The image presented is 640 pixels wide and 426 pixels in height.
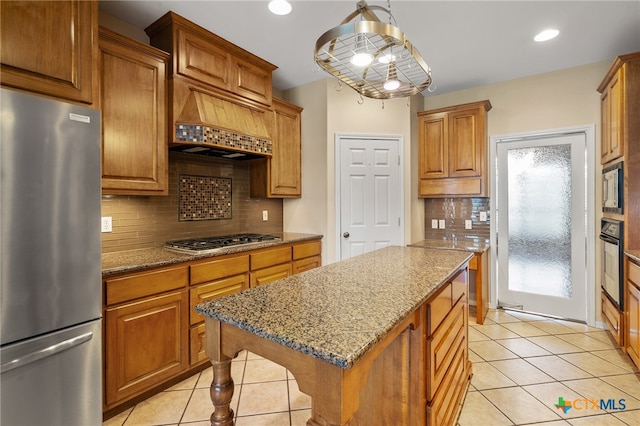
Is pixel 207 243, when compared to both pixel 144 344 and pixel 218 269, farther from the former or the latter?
pixel 144 344

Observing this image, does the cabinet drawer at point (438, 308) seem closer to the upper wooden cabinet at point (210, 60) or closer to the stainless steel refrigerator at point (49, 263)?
the stainless steel refrigerator at point (49, 263)

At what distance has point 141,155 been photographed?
2.18 m

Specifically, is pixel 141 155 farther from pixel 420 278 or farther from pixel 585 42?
pixel 585 42

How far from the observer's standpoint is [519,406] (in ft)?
6.36

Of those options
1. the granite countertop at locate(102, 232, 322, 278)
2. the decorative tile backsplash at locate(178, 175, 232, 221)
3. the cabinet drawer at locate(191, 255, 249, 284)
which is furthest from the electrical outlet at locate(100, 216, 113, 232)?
the cabinet drawer at locate(191, 255, 249, 284)

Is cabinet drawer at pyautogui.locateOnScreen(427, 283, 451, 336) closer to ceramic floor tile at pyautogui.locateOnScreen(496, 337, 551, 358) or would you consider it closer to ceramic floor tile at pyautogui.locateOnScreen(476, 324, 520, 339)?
ceramic floor tile at pyautogui.locateOnScreen(496, 337, 551, 358)

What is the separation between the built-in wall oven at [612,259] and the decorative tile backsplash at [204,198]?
3.48 meters

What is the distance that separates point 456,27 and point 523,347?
9.11 ft

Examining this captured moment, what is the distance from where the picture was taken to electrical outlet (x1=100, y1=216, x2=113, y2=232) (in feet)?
7.31

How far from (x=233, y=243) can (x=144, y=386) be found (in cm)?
115

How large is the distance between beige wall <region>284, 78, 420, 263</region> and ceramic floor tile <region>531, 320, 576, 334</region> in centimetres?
158

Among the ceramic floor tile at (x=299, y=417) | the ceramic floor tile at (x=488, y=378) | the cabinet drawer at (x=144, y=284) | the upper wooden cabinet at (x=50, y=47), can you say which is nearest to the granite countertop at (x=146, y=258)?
the cabinet drawer at (x=144, y=284)

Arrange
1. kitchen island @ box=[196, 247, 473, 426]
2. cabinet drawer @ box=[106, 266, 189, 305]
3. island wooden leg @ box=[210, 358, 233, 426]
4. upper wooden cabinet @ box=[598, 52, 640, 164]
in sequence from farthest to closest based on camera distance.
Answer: upper wooden cabinet @ box=[598, 52, 640, 164] < cabinet drawer @ box=[106, 266, 189, 305] < island wooden leg @ box=[210, 358, 233, 426] < kitchen island @ box=[196, 247, 473, 426]

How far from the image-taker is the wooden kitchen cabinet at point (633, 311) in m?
2.17
